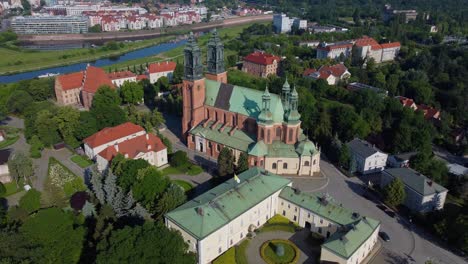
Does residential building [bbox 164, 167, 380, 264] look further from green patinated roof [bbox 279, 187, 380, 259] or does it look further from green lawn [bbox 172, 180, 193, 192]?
green lawn [bbox 172, 180, 193, 192]

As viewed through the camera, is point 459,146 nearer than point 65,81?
Yes

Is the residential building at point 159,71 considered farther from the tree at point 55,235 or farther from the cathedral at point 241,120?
the tree at point 55,235

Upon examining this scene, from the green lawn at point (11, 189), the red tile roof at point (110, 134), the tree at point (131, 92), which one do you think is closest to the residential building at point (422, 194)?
the red tile roof at point (110, 134)

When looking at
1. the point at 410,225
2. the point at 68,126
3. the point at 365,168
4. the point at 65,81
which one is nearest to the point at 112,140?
the point at 68,126

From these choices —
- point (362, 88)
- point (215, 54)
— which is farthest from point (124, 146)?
point (362, 88)

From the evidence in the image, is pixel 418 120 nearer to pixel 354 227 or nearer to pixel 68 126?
pixel 354 227

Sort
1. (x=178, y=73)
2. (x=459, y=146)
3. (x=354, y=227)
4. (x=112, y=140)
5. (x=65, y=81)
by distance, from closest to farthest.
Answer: (x=354, y=227) → (x=112, y=140) → (x=459, y=146) → (x=65, y=81) → (x=178, y=73)

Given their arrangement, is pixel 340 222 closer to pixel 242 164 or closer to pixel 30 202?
pixel 242 164
